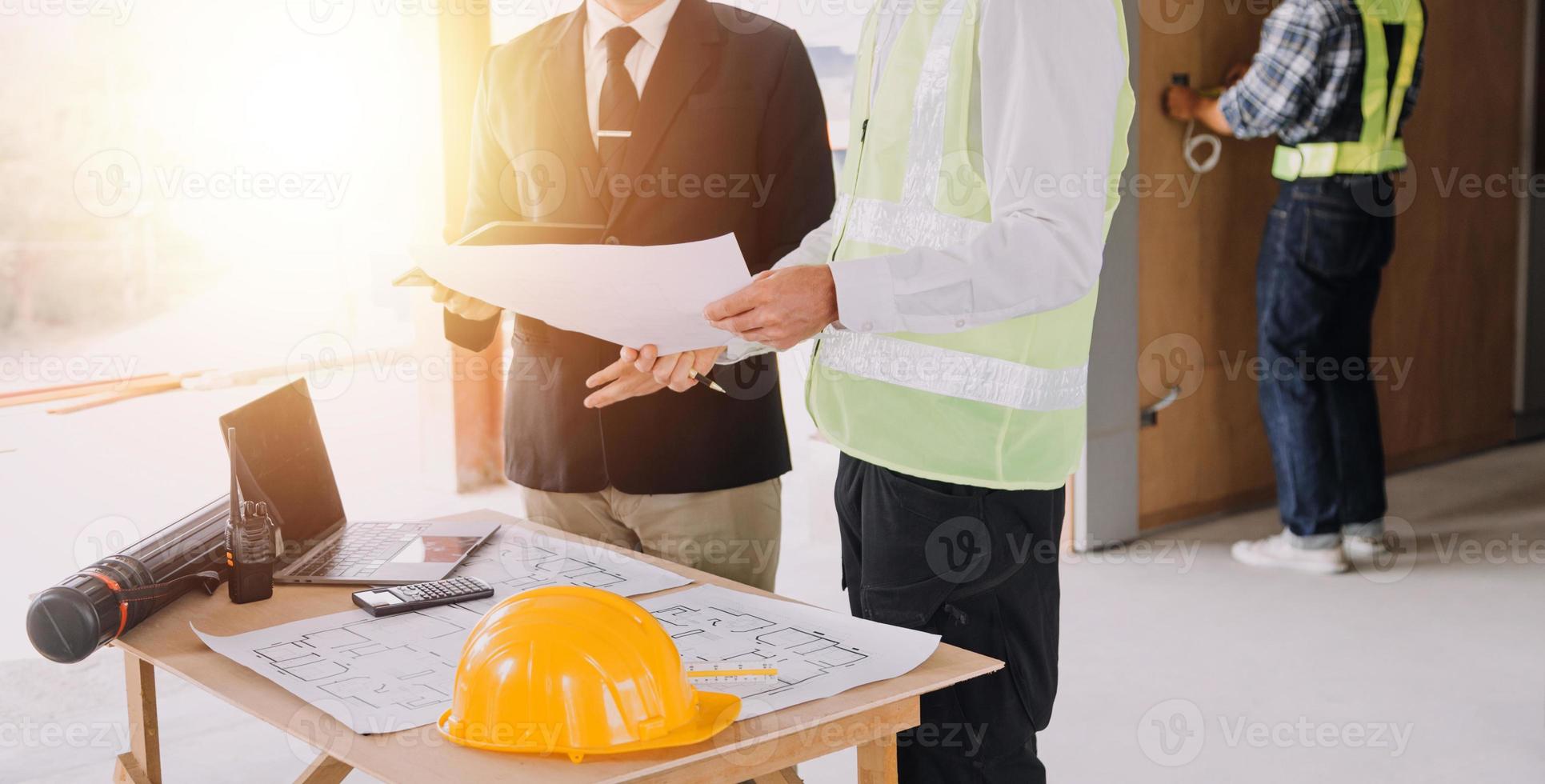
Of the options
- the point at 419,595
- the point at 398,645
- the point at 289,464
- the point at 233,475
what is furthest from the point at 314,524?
the point at 398,645

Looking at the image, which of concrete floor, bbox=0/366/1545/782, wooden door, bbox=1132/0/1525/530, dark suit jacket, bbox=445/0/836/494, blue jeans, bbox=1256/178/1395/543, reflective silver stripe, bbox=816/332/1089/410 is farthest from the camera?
wooden door, bbox=1132/0/1525/530

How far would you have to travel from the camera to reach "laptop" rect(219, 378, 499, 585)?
5.18 feet

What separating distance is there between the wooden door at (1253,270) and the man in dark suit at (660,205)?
2.24 metres

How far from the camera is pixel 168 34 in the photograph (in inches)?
151

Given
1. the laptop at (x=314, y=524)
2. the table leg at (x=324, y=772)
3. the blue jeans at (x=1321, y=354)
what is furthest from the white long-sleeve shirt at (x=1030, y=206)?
the blue jeans at (x=1321, y=354)

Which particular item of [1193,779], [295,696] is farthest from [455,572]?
[1193,779]

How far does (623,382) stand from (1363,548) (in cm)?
307

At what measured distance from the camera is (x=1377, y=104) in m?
3.61

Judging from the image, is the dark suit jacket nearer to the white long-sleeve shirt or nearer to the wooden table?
the wooden table

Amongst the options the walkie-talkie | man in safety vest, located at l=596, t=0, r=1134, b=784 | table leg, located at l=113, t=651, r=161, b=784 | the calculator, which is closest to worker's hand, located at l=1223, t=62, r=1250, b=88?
man in safety vest, located at l=596, t=0, r=1134, b=784

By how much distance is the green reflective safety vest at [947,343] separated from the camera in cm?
135

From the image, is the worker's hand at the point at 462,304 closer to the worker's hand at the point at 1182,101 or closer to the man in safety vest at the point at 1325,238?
the man in safety vest at the point at 1325,238

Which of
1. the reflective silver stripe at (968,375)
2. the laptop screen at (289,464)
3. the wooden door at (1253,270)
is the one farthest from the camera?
the wooden door at (1253,270)

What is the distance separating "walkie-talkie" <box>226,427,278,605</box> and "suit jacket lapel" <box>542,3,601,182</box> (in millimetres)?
770
